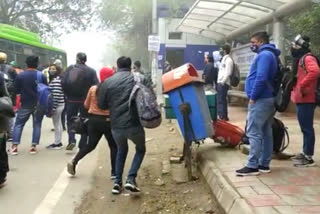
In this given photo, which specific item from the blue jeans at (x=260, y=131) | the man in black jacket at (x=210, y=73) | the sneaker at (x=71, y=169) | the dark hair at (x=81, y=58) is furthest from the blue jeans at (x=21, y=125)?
the man in black jacket at (x=210, y=73)

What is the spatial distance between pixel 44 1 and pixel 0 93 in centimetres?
3046

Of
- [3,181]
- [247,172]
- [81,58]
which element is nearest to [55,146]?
[81,58]

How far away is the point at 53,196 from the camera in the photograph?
244 inches

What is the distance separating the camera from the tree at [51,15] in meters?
35.3

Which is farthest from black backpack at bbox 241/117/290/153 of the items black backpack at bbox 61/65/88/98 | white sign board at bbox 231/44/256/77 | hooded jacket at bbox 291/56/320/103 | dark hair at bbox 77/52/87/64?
white sign board at bbox 231/44/256/77

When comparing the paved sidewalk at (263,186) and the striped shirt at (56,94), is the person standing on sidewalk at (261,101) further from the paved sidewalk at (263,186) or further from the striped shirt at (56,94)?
the striped shirt at (56,94)

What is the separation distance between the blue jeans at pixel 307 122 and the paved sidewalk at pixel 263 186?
0.94 feet

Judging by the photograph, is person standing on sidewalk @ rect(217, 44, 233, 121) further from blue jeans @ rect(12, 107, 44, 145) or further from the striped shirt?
blue jeans @ rect(12, 107, 44, 145)

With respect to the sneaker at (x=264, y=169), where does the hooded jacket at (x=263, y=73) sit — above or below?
above

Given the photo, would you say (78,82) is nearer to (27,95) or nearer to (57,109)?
(27,95)

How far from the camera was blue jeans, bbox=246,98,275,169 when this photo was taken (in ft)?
19.3

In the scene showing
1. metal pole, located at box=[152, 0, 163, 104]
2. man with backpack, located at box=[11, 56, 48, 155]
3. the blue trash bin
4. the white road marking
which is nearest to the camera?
the white road marking

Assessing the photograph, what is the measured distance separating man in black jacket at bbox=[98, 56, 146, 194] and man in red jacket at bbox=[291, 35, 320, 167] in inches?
79.5

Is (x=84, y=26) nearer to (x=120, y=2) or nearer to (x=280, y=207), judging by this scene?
(x=120, y=2)
